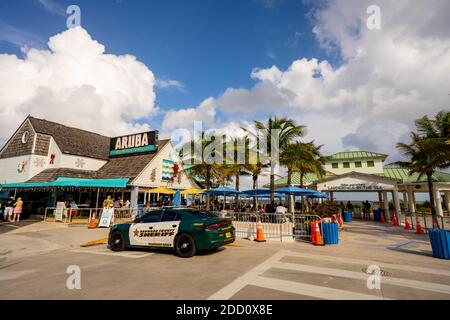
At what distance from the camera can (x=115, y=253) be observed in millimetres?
8836

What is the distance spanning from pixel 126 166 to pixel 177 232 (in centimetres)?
1713

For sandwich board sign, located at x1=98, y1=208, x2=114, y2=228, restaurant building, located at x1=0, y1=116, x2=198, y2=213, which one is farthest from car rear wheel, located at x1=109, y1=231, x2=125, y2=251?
restaurant building, located at x1=0, y1=116, x2=198, y2=213

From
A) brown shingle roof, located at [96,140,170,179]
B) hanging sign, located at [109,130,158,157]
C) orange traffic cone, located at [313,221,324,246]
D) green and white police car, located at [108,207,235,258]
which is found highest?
hanging sign, located at [109,130,158,157]

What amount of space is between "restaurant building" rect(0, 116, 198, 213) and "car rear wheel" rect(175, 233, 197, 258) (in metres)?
12.8

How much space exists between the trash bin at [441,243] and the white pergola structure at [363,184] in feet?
43.5

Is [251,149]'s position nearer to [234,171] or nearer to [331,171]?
[234,171]

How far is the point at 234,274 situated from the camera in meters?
6.00

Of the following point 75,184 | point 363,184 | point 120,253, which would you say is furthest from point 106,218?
point 363,184

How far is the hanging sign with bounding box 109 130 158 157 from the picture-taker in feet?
78.3

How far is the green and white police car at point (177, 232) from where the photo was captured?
780cm

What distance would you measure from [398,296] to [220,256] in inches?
194

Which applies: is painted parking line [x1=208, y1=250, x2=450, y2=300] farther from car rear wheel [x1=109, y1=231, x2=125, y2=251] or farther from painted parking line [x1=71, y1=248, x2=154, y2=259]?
car rear wheel [x1=109, y1=231, x2=125, y2=251]

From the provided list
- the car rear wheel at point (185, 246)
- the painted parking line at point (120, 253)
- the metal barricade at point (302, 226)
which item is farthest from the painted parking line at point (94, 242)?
the metal barricade at point (302, 226)
